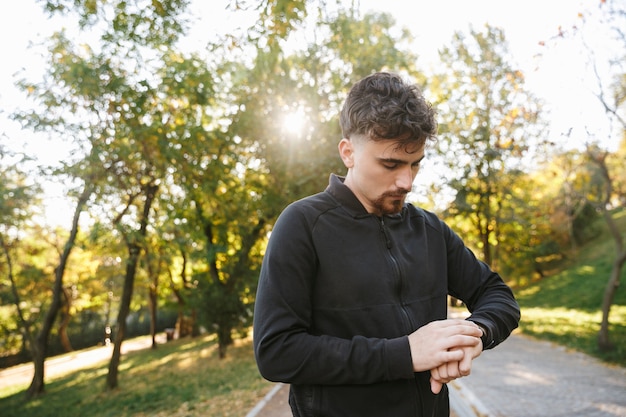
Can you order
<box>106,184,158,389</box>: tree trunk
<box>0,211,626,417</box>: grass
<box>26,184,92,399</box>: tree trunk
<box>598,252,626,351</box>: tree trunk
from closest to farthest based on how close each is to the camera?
<box>0,211,626,417</box>: grass → <box>598,252,626,351</box>: tree trunk → <box>106,184,158,389</box>: tree trunk → <box>26,184,92,399</box>: tree trunk

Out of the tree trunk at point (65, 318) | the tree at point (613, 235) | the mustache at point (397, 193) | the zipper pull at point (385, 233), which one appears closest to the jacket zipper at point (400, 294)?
the zipper pull at point (385, 233)

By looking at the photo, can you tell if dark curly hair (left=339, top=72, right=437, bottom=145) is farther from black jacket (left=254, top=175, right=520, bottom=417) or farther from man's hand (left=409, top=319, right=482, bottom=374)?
man's hand (left=409, top=319, right=482, bottom=374)

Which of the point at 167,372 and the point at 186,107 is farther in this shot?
the point at 167,372

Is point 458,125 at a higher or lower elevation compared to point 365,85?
higher

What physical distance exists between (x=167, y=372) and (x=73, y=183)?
735 cm

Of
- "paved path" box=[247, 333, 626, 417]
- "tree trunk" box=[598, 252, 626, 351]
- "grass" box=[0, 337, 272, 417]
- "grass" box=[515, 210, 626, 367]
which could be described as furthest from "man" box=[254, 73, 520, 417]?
"tree trunk" box=[598, 252, 626, 351]

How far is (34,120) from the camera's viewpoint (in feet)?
36.0

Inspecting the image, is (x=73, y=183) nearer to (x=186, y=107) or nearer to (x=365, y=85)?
(x=186, y=107)

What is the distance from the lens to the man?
144cm

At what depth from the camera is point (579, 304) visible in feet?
55.6

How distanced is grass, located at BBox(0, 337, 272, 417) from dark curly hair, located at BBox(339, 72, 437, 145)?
7504 millimetres

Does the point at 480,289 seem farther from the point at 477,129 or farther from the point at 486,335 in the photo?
the point at 477,129

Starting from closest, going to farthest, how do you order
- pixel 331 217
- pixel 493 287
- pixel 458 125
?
pixel 331 217, pixel 493 287, pixel 458 125

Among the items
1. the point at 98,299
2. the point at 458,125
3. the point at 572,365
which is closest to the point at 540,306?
the point at 458,125
